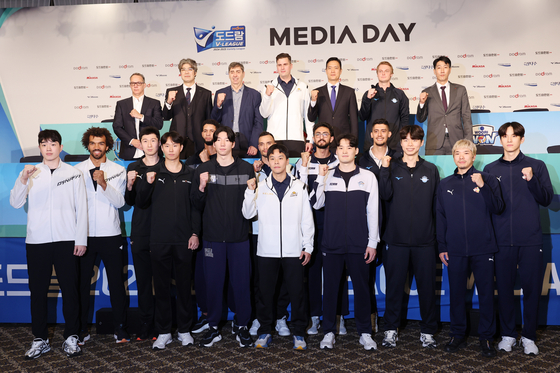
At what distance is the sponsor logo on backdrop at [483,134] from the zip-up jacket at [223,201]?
362 centimetres

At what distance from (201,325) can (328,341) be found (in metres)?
1.19

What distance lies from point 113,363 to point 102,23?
639 cm

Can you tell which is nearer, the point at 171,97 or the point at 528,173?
the point at 528,173

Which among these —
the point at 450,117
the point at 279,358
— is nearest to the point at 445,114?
the point at 450,117

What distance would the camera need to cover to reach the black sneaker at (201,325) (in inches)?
147

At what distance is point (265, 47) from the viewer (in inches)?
283

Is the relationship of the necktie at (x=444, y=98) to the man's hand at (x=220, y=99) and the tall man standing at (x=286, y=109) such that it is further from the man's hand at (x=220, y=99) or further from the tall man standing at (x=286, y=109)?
the man's hand at (x=220, y=99)

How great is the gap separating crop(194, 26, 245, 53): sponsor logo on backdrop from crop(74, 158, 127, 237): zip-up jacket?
439cm

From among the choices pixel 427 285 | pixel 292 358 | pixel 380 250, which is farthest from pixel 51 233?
pixel 427 285

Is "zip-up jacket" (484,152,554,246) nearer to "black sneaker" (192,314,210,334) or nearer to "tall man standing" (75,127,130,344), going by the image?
"black sneaker" (192,314,210,334)

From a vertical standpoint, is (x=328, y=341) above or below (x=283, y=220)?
below

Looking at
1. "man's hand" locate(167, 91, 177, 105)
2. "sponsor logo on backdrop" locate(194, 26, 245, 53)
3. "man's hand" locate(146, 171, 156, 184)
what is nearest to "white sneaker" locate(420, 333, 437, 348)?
"man's hand" locate(146, 171, 156, 184)

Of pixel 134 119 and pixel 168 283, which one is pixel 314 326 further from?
pixel 134 119

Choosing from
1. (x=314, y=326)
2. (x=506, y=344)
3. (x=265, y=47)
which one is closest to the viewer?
(x=506, y=344)
